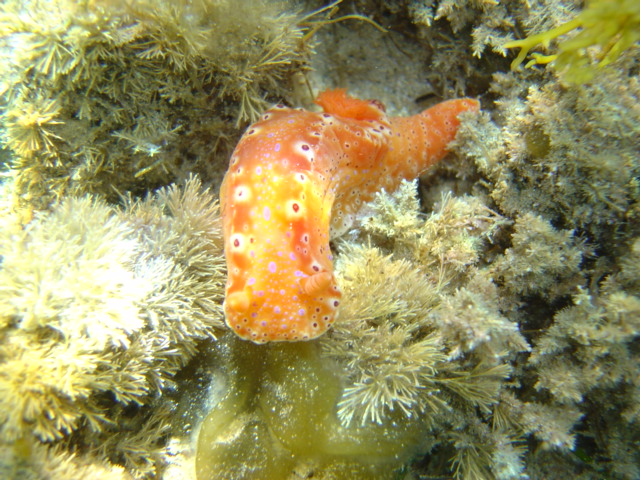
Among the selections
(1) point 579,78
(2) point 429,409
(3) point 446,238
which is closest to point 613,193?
(1) point 579,78

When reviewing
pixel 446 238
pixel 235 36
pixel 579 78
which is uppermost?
pixel 579 78

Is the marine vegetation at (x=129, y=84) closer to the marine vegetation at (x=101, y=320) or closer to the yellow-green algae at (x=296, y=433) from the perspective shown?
the marine vegetation at (x=101, y=320)

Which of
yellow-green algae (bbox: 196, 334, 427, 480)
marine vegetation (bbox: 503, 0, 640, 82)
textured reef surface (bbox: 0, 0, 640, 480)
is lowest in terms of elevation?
yellow-green algae (bbox: 196, 334, 427, 480)

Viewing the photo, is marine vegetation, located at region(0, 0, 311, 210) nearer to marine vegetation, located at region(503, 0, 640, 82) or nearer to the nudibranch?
the nudibranch

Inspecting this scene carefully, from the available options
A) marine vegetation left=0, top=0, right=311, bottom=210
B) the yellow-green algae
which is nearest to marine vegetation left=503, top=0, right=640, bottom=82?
marine vegetation left=0, top=0, right=311, bottom=210

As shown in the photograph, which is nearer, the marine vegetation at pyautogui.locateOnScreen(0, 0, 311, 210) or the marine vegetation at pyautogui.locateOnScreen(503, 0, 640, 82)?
the marine vegetation at pyautogui.locateOnScreen(503, 0, 640, 82)

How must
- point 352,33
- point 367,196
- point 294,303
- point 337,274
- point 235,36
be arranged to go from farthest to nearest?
point 352,33, point 367,196, point 337,274, point 235,36, point 294,303

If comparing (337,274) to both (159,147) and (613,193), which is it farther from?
(613,193)
